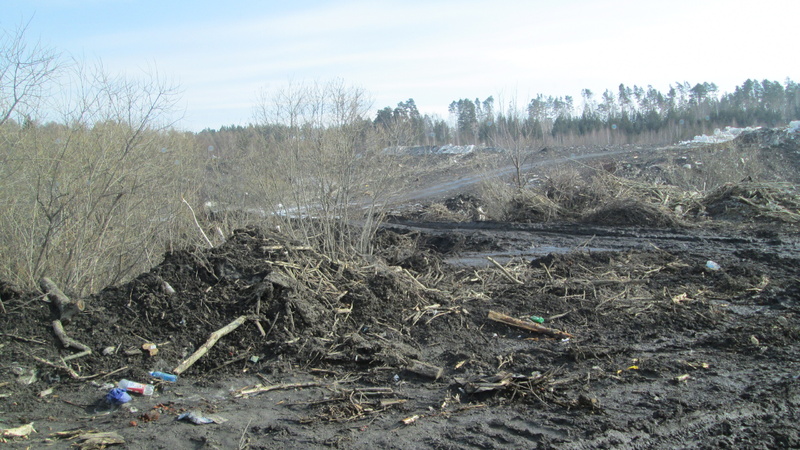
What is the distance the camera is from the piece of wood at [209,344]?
4.98 metres

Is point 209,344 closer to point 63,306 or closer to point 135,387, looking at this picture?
point 135,387

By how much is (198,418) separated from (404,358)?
6.97 ft

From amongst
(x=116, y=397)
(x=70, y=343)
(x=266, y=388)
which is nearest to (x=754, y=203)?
(x=266, y=388)

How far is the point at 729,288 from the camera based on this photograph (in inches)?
307

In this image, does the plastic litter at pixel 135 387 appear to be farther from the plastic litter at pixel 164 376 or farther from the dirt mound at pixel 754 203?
the dirt mound at pixel 754 203

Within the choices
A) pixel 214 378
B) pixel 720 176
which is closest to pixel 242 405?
pixel 214 378

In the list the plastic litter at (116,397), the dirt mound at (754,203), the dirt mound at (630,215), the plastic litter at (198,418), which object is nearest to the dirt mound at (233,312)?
the plastic litter at (116,397)

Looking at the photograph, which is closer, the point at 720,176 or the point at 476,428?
the point at 476,428

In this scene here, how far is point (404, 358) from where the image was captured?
211 inches

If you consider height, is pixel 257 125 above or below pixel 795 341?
above

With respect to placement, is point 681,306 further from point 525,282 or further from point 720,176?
point 720,176

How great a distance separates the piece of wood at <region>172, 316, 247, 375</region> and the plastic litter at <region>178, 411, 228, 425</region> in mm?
1010

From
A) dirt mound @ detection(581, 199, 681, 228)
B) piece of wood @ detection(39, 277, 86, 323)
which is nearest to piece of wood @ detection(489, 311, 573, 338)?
piece of wood @ detection(39, 277, 86, 323)

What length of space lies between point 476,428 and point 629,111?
7355 cm
